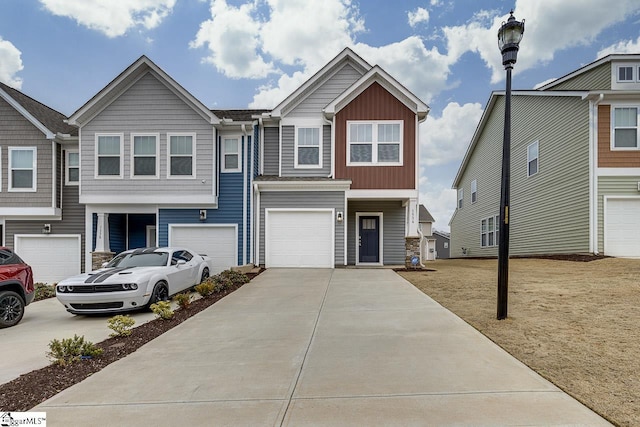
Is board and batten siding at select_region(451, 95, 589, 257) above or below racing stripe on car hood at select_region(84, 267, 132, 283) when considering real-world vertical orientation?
above

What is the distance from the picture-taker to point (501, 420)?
3.25 metres

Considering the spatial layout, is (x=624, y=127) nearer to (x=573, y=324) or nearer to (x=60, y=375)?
(x=573, y=324)

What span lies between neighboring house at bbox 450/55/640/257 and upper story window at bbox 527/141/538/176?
0.05 m

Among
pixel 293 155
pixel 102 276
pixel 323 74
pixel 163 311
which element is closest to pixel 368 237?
pixel 293 155

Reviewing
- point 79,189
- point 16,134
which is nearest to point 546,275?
point 79,189

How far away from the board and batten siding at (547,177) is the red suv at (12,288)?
17546 millimetres

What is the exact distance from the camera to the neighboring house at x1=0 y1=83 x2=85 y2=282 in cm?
1517

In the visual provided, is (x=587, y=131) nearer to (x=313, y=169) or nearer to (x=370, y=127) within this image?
(x=370, y=127)

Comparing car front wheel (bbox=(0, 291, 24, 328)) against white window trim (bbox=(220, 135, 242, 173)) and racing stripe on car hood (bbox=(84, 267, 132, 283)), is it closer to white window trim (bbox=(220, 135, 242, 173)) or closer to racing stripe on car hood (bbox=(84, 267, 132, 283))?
racing stripe on car hood (bbox=(84, 267, 132, 283))

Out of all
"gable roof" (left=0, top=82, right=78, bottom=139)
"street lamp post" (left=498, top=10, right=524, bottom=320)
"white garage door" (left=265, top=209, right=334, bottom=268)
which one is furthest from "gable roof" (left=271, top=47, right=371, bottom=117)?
"street lamp post" (left=498, top=10, right=524, bottom=320)

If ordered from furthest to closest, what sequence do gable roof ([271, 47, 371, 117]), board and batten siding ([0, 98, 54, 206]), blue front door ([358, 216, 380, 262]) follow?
1. blue front door ([358, 216, 380, 262])
2. gable roof ([271, 47, 371, 117])
3. board and batten siding ([0, 98, 54, 206])

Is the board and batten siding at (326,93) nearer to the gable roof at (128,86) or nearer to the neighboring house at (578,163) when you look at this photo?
the gable roof at (128,86)

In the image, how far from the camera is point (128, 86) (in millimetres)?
14594

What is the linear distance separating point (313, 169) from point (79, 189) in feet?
29.7
